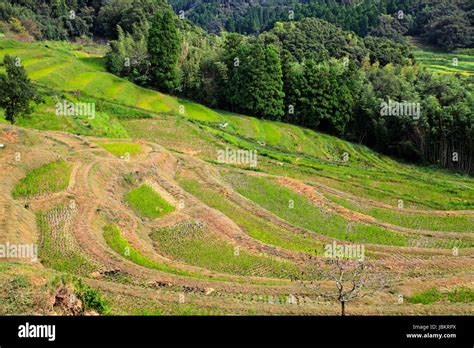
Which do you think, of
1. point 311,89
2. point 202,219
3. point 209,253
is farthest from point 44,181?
point 311,89

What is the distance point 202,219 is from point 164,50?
5113cm

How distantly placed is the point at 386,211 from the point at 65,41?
9908cm

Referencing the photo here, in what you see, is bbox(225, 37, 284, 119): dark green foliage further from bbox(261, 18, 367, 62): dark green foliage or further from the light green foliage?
the light green foliage

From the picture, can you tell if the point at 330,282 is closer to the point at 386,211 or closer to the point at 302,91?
the point at 386,211

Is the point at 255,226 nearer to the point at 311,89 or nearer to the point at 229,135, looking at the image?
the point at 229,135

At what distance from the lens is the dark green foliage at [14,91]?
140 ft

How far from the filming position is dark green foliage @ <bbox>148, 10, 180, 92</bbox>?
78625 mm

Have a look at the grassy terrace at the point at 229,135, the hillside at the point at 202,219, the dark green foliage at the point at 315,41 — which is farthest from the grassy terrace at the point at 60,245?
the dark green foliage at the point at 315,41

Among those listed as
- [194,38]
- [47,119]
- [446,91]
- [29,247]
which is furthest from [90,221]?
[194,38]

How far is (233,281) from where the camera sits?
2552 centimetres

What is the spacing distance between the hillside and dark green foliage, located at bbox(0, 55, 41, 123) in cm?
324

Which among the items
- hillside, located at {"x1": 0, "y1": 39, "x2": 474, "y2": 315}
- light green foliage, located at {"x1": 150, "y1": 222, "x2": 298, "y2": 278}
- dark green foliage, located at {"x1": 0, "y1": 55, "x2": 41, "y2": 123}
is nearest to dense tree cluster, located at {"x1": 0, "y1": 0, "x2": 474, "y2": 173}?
hillside, located at {"x1": 0, "y1": 39, "x2": 474, "y2": 315}

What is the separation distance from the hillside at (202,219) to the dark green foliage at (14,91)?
324 cm

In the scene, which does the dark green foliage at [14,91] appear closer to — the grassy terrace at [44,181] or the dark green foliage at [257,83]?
the grassy terrace at [44,181]
